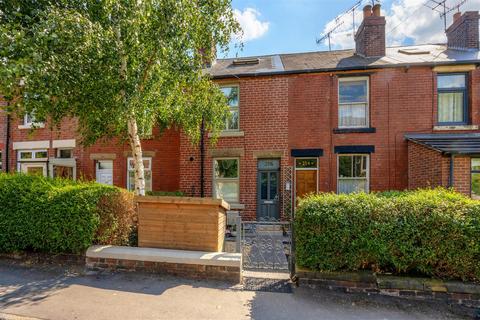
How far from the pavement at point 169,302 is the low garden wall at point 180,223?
27.2 inches

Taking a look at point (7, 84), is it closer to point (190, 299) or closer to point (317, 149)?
point (190, 299)

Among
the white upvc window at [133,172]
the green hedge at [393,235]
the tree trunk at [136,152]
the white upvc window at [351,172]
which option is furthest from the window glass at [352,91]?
the white upvc window at [133,172]

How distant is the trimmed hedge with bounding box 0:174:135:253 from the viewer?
→ 205 inches

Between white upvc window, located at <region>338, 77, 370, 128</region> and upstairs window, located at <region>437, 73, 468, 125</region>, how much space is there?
268 cm

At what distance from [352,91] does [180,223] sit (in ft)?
28.9

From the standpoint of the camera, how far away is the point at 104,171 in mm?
12359

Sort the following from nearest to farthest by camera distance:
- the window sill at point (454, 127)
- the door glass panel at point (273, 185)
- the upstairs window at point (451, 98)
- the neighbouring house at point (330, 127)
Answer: the window sill at point (454, 127)
the neighbouring house at point (330, 127)
the upstairs window at point (451, 98)
the door glass panel at point (273, 185)

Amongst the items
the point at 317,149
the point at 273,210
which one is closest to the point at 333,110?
the point at 317,149

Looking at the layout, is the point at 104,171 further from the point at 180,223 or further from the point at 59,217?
the point at 180,223

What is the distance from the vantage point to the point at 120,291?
4426 millimetres

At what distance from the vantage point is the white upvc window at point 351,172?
1045 cm

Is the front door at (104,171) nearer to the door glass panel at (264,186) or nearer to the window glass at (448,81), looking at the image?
the door glass panel at (264,186)

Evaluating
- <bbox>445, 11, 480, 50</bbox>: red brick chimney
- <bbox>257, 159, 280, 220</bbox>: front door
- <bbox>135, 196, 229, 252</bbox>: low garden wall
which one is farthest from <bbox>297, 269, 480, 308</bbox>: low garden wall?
<bbox>445, 11, 480, 50</bbox>: red brick chimney

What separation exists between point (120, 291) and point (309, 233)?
3341 mm
